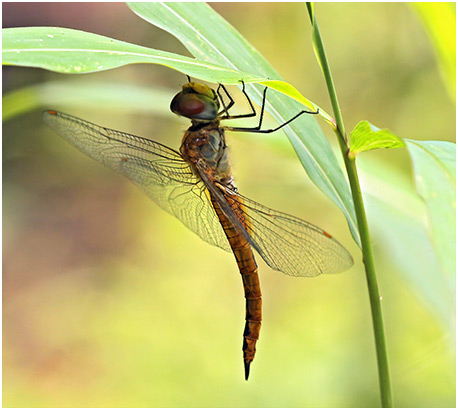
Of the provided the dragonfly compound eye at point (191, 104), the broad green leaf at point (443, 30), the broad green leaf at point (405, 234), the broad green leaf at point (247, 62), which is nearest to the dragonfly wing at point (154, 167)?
the dragonfly compound eye at point (191, 104)

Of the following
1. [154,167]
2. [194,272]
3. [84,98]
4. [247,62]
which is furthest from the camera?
[194,272]

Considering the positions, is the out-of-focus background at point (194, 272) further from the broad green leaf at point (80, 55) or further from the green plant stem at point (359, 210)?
the broad green leaf at point (80, 55)

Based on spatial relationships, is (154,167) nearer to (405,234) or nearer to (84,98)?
(84,98)

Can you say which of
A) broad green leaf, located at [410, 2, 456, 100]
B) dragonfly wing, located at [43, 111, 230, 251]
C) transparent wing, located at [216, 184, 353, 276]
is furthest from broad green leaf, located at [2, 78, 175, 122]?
broad green leaf, located at [410, 2, 456, 100]

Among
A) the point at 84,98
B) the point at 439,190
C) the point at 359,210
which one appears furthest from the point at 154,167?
the point at 439,190

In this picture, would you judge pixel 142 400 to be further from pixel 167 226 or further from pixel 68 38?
pixel 68 38

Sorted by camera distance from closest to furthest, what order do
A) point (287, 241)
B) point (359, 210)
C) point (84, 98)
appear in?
point (359, 210) → point (287, 241) → point (84, 98)

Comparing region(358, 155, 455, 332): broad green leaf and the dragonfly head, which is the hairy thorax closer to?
the dragonfly head
